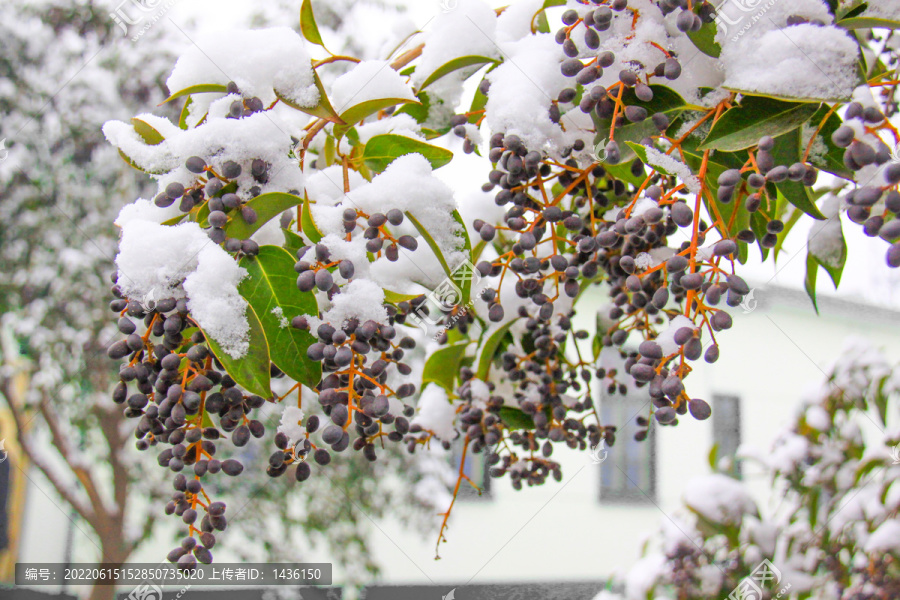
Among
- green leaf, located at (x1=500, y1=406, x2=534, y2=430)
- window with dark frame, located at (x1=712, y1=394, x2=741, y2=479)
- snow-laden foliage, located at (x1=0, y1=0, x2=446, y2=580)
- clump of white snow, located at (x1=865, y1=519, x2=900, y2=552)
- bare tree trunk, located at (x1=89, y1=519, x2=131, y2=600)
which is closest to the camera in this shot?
green leaf, located at (x1=500, y1=406, x2=534, y2=430)

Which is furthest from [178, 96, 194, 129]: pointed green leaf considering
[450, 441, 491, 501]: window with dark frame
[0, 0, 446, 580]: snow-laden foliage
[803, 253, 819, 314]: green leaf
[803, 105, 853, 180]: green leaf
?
[0, 0, 446, 580]: snow-laden foliage

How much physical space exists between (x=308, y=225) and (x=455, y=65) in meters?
0.20

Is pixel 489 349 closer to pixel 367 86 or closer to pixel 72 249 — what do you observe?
pixel 367 86

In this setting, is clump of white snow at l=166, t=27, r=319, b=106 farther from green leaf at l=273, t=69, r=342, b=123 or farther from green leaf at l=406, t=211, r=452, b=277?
green leaf at l=406, t=211, r=452, b=277

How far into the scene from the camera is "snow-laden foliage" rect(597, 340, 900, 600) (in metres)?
1.12

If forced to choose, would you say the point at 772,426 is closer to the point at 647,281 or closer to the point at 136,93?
the point at 647,281

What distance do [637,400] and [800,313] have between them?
0.87 m

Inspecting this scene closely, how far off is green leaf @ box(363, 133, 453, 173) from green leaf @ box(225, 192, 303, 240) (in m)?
0.09

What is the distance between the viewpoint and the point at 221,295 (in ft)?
1.26

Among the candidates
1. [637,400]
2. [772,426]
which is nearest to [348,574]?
[637,400]

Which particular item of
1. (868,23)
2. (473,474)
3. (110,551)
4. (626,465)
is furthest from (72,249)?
(868,23)

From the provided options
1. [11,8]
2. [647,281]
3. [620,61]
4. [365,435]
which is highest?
[11,8]

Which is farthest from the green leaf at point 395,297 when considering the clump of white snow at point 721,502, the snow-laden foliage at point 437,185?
the clump of white snow at point 721,502

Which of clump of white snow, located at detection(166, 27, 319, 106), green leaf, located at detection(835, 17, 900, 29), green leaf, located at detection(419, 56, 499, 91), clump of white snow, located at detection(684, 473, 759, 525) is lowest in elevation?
clump of white snow, located at detection(684, 473, 759, 525)
